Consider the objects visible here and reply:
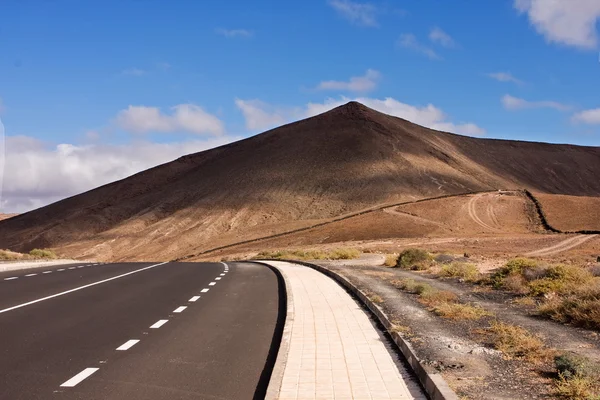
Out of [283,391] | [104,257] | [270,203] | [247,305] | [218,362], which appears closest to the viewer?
[283,391]

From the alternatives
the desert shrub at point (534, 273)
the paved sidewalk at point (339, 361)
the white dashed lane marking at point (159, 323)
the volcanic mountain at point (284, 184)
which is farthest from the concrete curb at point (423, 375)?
the volcanic mountain at point (284, 184)

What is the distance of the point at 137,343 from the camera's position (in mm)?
9672

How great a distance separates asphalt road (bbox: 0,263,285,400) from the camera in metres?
6.95

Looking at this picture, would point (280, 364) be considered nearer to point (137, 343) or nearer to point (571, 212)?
point (137, 343)

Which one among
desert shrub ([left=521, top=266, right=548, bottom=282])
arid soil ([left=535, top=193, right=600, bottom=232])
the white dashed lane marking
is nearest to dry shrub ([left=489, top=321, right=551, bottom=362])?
the white dashed lane marking

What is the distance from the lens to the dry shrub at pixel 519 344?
803 cm

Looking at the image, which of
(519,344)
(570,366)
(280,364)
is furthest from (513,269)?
(280,364)

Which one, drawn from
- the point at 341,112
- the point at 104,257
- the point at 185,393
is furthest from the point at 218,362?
the point at 341,112

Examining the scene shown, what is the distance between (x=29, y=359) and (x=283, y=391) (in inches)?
155

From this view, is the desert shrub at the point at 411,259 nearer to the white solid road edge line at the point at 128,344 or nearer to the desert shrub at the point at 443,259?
A: the desert shrub at the point at 443,259

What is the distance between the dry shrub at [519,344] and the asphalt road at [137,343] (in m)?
3.19

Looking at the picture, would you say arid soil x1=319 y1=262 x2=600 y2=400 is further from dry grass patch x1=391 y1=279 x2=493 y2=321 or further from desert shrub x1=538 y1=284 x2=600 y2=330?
desert shrub x1=538 y1=284 x2=600 y2=330

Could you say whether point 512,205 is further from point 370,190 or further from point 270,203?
point 270,203

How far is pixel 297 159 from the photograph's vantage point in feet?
390
